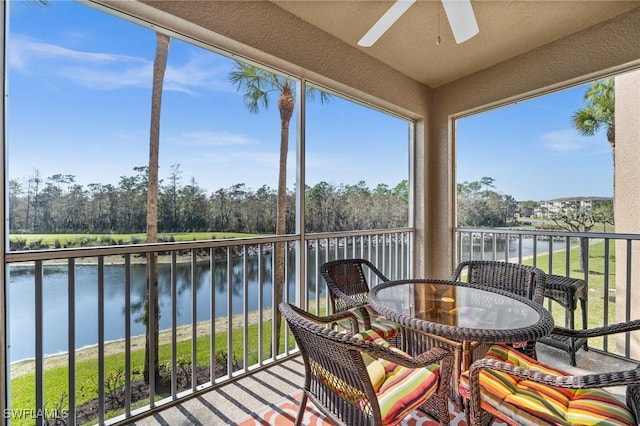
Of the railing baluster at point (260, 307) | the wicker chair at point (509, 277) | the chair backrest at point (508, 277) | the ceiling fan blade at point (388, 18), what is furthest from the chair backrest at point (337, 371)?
the ceiling fan blade at point (388, 18)

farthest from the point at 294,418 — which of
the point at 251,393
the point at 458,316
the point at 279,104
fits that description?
the point at 279,104

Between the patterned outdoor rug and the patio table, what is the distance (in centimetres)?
12

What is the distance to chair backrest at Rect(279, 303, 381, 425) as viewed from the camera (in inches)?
44.5

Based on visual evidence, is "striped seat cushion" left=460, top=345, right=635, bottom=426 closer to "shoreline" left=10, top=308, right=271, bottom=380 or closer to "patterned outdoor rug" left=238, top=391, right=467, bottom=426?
"patterned outdoor rug" left=238, top=391, right=467, bottom=426

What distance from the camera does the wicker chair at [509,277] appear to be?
2.13 metres

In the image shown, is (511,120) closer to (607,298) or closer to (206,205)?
(607,298)

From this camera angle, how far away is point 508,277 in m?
2.35

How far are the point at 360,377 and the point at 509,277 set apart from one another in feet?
5.95

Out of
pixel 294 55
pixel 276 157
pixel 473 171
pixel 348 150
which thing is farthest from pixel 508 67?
pixel 276 157

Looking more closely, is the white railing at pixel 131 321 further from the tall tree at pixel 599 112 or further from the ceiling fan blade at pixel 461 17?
the tall tree at pixel 599 112

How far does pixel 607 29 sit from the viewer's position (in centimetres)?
262

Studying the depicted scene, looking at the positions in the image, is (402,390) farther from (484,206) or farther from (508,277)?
(484,206)

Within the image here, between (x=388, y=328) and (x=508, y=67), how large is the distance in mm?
3138

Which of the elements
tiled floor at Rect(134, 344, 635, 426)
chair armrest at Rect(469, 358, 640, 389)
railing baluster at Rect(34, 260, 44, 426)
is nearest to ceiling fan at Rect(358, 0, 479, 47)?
chair armrest at Rect(469, 358, 640, 389)
